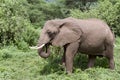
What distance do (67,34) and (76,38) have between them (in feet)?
0.86

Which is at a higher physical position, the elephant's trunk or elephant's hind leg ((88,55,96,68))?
the elephant's trunk

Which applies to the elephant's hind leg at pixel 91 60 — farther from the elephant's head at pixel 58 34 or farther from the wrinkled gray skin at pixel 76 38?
the elephant's head at pixel 58 34

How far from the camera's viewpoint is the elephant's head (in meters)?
8.91

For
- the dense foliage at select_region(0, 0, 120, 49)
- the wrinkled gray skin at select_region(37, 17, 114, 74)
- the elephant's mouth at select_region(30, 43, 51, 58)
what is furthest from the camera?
the dense foliage at select_region(0, 0, 120, 49)

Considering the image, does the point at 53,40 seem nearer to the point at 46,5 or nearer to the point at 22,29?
the point at 22,29

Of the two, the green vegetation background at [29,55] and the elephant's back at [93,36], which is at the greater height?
the elephant's back at [93,36]

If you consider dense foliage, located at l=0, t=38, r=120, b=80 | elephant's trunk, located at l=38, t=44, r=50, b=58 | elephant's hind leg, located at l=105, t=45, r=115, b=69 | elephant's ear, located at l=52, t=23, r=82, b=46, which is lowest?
dense foliage, located at l=0, t=38, r=120, b=80

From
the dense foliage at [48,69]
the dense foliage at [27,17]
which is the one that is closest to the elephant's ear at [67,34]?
the dense foliage at [48,69]

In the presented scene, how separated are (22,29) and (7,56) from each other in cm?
216

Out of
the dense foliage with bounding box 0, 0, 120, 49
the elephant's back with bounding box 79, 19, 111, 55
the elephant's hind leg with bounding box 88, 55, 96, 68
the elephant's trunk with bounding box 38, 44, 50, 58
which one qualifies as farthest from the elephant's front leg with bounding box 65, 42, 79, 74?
the dense foliage with bounding box 0, 0, 120, 49

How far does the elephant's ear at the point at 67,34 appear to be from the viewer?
9.09 m

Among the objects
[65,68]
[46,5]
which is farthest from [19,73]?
[46,5]

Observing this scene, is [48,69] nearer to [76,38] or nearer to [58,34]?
[58,34]

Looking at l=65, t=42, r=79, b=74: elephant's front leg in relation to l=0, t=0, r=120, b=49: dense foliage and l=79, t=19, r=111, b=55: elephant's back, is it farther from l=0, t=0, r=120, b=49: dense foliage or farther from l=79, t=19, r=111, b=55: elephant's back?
l=0, t=0, r=120, b=49: dense foliage
